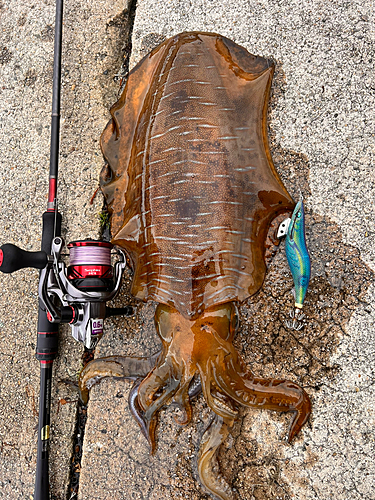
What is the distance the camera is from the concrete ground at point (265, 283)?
239cm

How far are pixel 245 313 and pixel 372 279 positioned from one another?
86 cm

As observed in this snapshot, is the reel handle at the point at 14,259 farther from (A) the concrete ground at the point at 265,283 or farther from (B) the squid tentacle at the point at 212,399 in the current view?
(B) the squid tentacle at the point at 212,399

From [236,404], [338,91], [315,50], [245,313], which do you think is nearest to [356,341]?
[245,313]

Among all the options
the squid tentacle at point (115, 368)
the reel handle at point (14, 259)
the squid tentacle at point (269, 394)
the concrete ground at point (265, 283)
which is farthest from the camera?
the squid tentacle at point (115, 368)

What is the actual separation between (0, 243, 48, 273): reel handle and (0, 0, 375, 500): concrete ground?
651 millimetres

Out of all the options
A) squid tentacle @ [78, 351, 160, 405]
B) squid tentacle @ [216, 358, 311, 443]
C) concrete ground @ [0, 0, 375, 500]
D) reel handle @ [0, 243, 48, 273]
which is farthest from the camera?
squid tentacle @ [78, 351, 160, 405]

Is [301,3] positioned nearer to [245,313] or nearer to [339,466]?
[245,313]

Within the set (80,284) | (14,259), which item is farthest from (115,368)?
(14,259)

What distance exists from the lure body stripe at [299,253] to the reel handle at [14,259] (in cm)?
162

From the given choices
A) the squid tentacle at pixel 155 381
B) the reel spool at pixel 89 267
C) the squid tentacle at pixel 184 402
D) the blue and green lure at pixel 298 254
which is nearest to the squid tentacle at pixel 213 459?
the squid tentacle at pixel 184 402

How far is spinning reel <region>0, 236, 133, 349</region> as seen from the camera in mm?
2287

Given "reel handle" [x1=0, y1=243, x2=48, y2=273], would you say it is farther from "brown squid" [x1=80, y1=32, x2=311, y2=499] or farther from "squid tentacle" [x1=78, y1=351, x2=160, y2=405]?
"squid tentacle" [x1=78, y1=351, x2=160, y2=405]

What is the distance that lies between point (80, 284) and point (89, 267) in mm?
120

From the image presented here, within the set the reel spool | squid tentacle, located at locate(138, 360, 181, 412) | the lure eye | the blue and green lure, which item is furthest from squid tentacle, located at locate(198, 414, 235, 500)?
the reel spool
